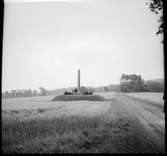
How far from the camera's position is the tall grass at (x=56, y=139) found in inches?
163

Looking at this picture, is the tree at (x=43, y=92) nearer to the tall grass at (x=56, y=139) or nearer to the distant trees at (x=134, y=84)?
the distant trees at (x=134, y=84)

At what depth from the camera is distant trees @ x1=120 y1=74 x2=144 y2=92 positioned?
48731mm

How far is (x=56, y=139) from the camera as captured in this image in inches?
188

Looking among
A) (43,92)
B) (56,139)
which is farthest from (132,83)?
(56,139)

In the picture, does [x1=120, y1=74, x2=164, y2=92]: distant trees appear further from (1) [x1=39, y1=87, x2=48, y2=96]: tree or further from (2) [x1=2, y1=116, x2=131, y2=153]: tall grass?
(2) [x1=2, y1=116, x2=131, y2=153]: tall grass

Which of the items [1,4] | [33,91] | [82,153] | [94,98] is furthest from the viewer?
[33,91]

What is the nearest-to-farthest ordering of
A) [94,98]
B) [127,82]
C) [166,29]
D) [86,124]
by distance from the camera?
[166,29], [86,124], [94,98], [127,82]

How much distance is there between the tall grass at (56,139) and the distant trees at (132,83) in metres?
47.1

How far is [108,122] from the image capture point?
6.76m

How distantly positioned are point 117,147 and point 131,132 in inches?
61.6

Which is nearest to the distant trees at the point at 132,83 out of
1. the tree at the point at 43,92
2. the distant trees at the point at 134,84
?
the distant trees at the point at 134,84

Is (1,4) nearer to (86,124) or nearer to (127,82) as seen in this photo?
(86,124)

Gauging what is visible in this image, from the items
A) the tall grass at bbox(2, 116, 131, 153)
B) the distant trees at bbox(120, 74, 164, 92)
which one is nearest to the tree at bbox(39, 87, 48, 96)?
the distant trees at bbox(120, 74, 164, 92)

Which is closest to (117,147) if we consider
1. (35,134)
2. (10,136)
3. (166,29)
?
(35,134)
